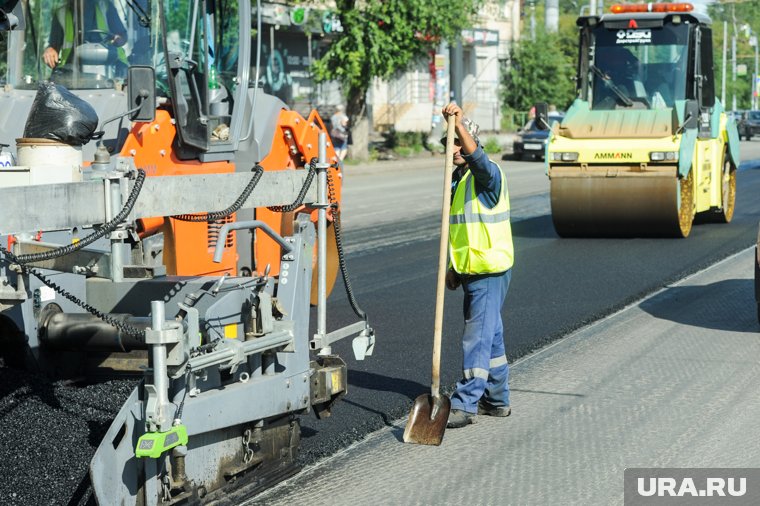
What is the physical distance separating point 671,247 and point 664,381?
287 inches

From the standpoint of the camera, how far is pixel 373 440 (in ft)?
20.9

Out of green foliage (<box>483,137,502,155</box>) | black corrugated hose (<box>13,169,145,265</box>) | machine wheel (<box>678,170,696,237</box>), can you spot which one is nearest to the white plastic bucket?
black corrugated hose (<box>13,169,145,265</box>)

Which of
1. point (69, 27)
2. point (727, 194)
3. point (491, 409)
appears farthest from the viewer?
point (727, 194)

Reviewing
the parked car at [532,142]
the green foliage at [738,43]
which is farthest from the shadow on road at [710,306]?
the green foliage at [738,43]

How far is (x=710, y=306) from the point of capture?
10.5m

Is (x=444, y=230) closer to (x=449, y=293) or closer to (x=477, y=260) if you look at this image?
(x=477, y=260)

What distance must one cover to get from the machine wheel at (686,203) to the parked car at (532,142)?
19728 millimetres

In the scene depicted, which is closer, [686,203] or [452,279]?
[452,279]

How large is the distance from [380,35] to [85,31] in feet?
Answer: 73.9

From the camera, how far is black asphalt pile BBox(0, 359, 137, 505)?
16.9 ft

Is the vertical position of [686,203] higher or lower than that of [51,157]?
lower

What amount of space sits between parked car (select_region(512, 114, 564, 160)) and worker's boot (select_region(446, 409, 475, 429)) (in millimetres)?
29383

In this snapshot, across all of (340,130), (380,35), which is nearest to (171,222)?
(340,130)

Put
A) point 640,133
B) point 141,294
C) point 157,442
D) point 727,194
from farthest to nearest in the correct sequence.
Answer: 1. point 727,194
2. point 640,133
3. point 141,294
4. point 157,442
